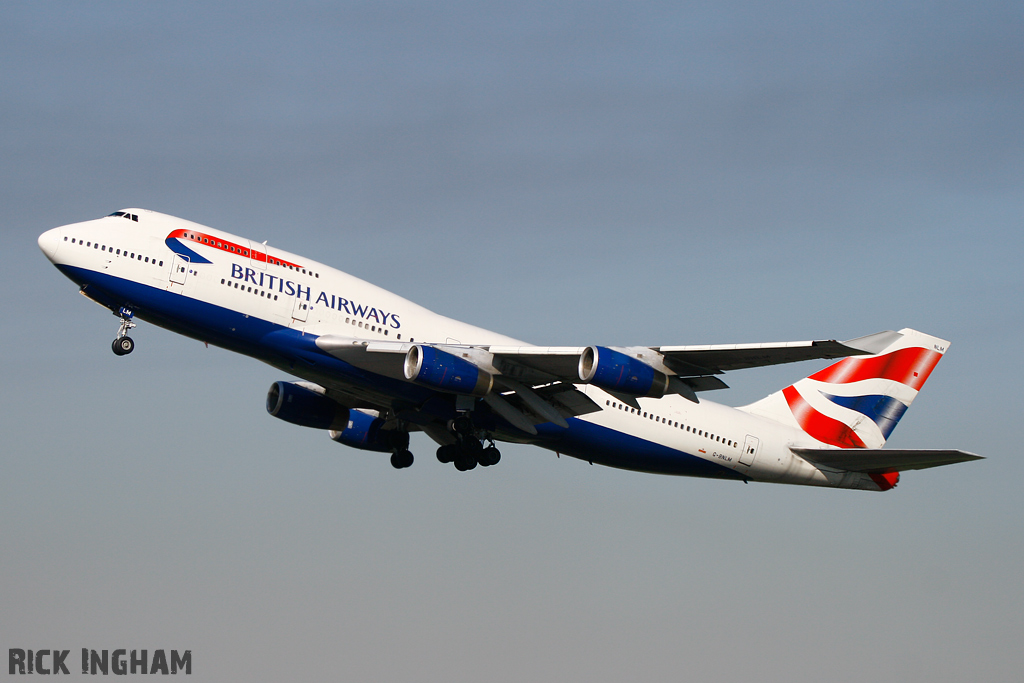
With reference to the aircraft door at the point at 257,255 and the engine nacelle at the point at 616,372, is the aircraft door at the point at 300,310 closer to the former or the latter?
the aircraft door at the point at 257,255

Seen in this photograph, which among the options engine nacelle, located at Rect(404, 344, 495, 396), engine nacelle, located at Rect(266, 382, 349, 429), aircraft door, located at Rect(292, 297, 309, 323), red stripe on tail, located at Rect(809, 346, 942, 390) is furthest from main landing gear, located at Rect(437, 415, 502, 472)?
red stripe on tail, located at Rect(809, 346, 942, 390)

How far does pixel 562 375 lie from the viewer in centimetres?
2945

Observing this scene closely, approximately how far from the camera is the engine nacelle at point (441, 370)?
2800 centimetres

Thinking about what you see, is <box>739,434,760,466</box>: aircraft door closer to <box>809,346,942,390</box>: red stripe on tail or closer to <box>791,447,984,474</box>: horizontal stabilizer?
<box>791,447,984,474</box>: horizontal stabilizer

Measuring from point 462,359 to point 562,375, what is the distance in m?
2.84

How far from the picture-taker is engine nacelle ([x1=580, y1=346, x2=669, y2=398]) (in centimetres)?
A: 2722

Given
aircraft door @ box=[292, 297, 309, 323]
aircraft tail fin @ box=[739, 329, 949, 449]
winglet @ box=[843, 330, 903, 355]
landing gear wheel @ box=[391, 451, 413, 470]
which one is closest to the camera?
aircraft door @ box=[292, 297, 309, 323]

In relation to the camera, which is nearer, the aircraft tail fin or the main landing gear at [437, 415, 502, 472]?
the main landing gear at [437, 415, 502, 472]

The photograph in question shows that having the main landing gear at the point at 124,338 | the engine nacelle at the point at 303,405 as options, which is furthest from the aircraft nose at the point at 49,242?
the engine nacelle at the point at 303,405

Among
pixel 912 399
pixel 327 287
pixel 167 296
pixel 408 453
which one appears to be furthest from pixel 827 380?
pixel 167 296

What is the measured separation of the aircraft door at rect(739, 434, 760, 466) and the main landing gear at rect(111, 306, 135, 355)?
19.1 metres

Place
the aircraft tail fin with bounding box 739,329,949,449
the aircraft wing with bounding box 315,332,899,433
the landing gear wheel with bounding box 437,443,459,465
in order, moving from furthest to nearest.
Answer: the aircraft tail fin with bounding box 739,329,949,449 → the landing gear wheel with bounding box 437,443,459,465 → the aircraft wing with bounding box 315,332,899,433

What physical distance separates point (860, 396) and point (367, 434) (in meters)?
17.5

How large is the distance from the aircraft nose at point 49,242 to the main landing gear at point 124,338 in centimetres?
228
